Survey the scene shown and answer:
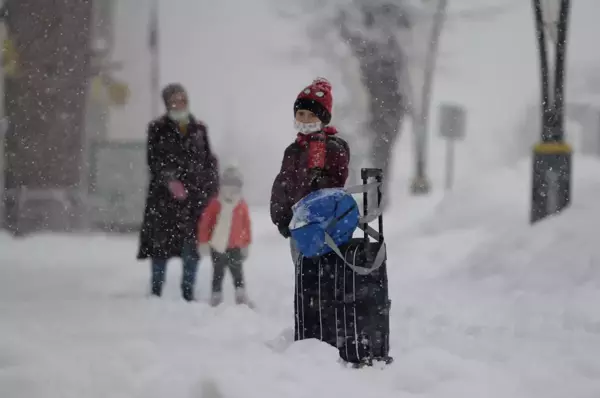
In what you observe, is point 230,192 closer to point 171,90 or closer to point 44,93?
point 171,90

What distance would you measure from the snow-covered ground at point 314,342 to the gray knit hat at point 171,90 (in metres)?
1.42

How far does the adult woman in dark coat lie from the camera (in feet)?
16.7

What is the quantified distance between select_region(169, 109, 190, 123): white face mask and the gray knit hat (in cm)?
9

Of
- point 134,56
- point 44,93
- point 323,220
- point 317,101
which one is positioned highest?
point 134,56

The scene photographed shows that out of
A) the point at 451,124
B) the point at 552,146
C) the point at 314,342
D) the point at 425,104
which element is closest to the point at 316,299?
the point at 314,342

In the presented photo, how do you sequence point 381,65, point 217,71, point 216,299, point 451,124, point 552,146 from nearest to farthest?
point 216,299 < point 552,146 < point 381,65 < point 451,124 < point 217,71

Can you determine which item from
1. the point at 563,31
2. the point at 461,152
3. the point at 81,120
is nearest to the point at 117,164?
the point at 81,120

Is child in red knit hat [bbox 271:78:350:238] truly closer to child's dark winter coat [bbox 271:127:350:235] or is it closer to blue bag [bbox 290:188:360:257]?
child's dark winter coat [bbox 271:127:350:235]

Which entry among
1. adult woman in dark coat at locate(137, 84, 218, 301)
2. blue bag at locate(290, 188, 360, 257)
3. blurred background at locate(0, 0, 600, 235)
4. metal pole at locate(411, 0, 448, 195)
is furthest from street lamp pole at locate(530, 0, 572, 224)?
metal pole at locate(411, 0, 448, 195)

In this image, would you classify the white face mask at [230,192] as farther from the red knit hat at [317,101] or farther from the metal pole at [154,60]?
the metal pole at [154,60]

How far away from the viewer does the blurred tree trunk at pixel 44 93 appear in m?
8.82

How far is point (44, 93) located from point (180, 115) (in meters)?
4.68

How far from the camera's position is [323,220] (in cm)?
325

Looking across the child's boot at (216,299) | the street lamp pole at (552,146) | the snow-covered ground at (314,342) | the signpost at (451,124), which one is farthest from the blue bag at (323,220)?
the signpost at (451,124)
